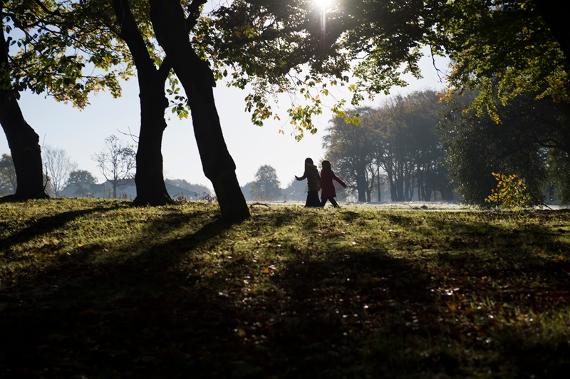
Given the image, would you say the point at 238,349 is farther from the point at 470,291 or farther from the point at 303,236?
the point at 303,236

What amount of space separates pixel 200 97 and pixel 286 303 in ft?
25.4

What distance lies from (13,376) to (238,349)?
191 centimetres

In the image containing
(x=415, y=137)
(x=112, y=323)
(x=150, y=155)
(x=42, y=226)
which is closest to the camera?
(x=112, y=323)

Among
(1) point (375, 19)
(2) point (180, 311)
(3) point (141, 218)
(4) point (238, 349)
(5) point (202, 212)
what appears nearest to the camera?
(4) point (238, 349)

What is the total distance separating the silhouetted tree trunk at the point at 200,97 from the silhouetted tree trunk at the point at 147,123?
5.06 metres

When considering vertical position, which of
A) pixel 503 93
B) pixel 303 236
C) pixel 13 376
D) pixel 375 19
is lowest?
pixel 13 376

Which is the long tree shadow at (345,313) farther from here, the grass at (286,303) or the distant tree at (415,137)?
the distant tree at (415,137)

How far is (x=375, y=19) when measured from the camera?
1520 cm

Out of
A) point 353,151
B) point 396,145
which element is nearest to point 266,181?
point 353,151

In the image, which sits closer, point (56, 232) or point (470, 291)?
point (470, 291)

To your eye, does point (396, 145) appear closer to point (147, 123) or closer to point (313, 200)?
point (313, 200)

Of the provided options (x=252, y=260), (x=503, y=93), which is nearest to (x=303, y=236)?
(x=252, y=260)

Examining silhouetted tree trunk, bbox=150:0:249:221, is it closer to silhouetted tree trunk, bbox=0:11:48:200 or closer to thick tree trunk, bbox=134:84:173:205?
thick tree trunk, bbox=134:84:173:205

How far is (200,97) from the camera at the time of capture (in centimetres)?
1253
